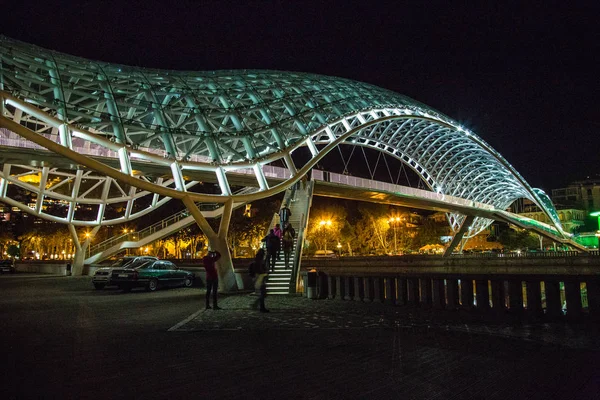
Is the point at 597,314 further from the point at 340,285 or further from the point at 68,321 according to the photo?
the point at 68,321

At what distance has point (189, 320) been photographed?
12242 mm

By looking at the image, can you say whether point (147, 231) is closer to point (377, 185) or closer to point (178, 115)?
point (178, 115)

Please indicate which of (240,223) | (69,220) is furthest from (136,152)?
(240,223)

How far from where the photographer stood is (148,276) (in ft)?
77.5

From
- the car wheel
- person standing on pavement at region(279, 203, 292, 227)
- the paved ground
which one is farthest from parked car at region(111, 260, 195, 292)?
the paved ground

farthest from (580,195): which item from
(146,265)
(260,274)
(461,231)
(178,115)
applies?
(260,274)

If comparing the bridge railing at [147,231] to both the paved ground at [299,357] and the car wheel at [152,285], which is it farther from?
the paved ground at [299,357]

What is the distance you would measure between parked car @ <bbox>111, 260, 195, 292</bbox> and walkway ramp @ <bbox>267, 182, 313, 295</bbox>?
19.8 ft

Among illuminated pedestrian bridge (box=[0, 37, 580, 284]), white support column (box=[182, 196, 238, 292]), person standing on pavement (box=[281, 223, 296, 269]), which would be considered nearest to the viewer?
illuminated pedestrian bridge (box=[0, 37, 580, 284])

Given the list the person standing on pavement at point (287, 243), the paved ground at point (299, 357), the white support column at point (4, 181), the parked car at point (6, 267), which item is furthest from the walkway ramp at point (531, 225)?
the parked car at point (6, 267)

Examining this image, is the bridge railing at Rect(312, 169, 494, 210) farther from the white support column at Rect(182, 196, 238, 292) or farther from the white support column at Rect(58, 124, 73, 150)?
the white support column at Rect(58, 124, 73, 150)

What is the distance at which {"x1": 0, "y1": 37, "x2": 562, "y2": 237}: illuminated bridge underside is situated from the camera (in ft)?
69.2

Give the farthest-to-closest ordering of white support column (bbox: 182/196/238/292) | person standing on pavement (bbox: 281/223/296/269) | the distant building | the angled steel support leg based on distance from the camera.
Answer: the distant building
the angled steel support leg
white support column (bbox: 182/196/238/292)
person standing on pavement (bbox: 281/223/296/269)

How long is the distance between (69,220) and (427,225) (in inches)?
2473
